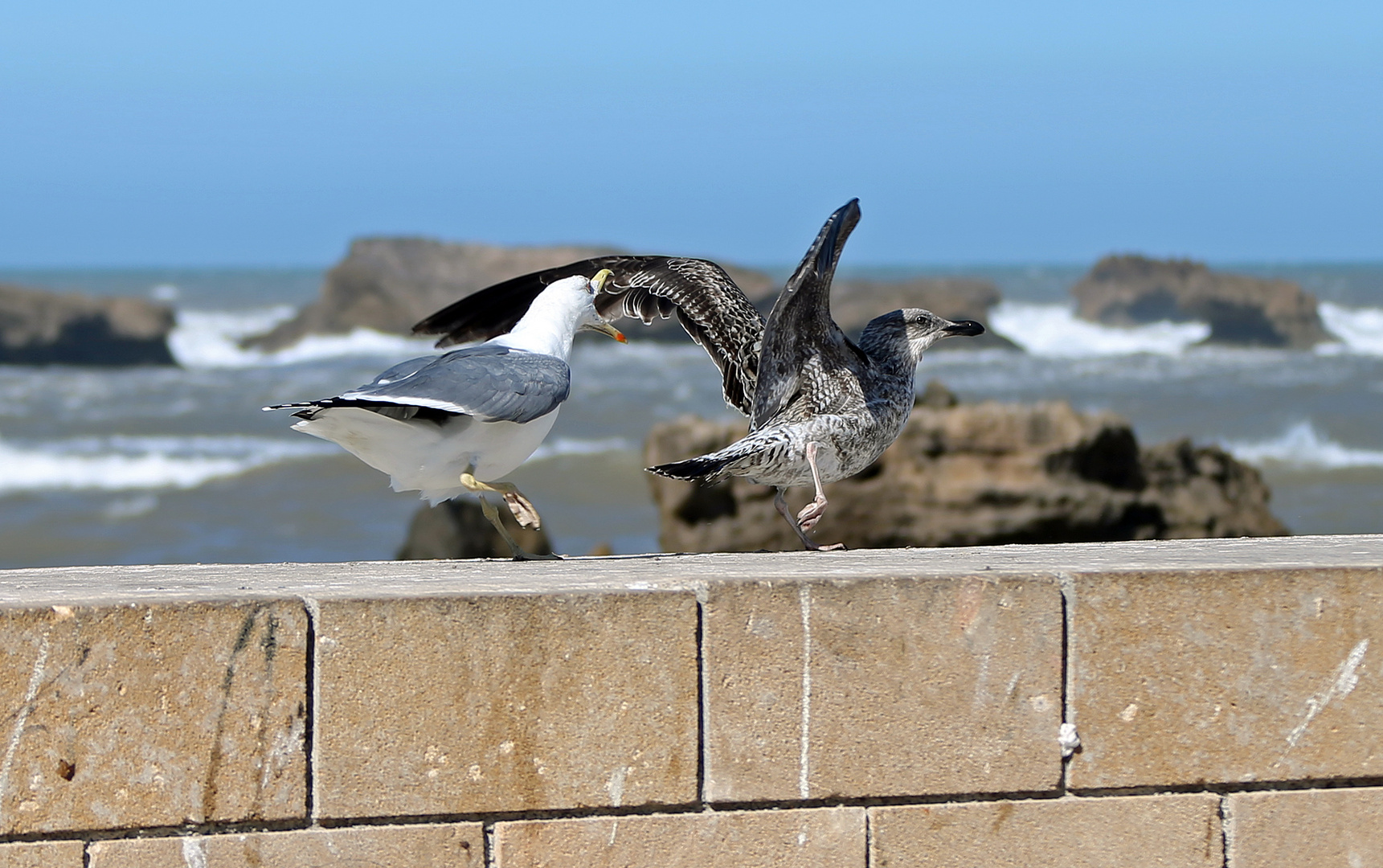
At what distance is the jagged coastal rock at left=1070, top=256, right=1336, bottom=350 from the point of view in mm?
38719

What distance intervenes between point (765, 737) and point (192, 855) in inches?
49.2

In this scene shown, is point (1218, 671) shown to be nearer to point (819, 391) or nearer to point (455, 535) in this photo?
point (819, 391)

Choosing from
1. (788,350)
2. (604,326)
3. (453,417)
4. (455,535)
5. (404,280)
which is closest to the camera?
(453,417)

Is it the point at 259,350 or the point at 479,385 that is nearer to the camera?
the point at 479,385

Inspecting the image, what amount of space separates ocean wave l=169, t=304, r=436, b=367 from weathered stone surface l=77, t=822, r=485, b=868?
33.6m

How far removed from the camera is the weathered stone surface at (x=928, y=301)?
121 ft

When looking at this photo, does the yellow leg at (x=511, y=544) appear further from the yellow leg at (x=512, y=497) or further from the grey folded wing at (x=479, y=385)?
the grey folded wing at (x=479, y=385)

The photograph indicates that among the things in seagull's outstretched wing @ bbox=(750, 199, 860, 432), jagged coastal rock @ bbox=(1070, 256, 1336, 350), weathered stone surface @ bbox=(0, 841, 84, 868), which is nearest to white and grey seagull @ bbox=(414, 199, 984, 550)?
seagull's outstretched wing @ bbox=(750, 199, 860, 432)

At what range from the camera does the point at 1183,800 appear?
11.3 ft

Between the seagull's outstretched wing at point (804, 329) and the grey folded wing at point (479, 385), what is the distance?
111 cm

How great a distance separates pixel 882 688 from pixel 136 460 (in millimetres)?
17417

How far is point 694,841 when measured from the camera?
11.0ft

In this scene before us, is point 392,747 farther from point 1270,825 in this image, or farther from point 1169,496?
point 1169,496

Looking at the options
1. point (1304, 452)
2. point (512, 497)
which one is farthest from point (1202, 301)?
point (512, 497)
